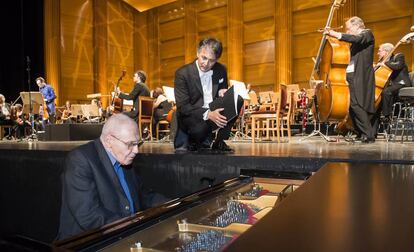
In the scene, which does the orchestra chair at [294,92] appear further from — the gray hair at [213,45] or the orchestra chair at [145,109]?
the gray hair at [213,45]

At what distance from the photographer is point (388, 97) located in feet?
16.3

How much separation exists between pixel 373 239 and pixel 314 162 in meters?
1.94

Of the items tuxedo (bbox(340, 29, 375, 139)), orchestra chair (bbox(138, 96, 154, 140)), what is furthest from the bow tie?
orchestra chair (bbox(138, 96, 154, 140))

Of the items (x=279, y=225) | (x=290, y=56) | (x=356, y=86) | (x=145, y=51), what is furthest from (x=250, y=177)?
(x=145, y=51)

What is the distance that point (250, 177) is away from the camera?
5.16 ft

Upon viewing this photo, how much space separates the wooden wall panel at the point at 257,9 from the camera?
11.5 metres

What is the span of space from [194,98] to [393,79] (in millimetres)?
3272

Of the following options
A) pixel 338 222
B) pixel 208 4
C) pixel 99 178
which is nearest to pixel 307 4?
pixel 208 4

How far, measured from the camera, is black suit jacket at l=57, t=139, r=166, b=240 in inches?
62.7

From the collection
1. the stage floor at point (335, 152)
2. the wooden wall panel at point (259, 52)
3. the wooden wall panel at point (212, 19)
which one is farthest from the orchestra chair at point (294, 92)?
the wooden wall panel at point (212, 19)

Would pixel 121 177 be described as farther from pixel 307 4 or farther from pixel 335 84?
pixel 307 4

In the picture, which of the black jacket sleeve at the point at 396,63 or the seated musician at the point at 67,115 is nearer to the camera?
the black jacket sleeve at the point at 396,63

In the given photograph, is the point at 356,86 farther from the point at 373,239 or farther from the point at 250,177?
the point at 373,239

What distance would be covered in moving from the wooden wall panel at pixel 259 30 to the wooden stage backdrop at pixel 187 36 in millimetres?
31
